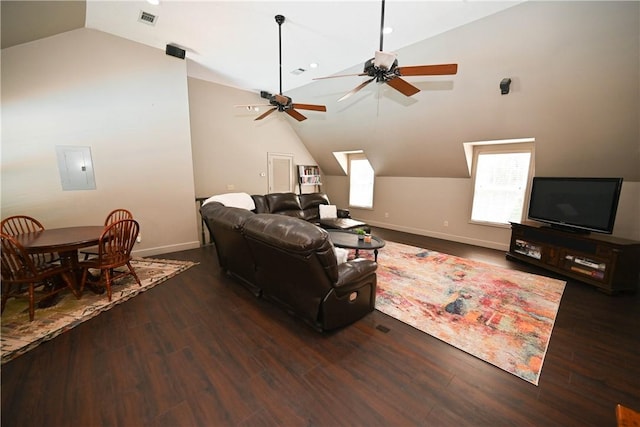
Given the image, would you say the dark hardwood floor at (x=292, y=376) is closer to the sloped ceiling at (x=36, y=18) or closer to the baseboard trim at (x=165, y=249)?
the baseboard trim at (x=165, y=249)

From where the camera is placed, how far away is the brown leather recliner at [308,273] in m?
1.90

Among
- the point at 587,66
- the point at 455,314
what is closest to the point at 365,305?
the point at 455,314

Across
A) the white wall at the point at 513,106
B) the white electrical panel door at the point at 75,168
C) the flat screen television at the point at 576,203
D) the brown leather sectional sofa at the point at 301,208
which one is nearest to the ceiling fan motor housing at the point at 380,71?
the white wall at the point at 513,106

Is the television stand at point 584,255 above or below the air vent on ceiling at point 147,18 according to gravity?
below

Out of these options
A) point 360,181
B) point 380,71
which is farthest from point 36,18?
point 360,181

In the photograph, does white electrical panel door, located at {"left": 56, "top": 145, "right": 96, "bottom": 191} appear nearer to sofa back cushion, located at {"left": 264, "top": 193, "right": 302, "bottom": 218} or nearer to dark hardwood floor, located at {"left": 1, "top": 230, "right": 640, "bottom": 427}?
dark hardwood floor, located at {"left": 1, "top": 230, "right": 640, "bottom": 427}

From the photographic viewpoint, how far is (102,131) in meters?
3.65

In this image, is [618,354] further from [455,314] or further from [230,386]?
[230,386]

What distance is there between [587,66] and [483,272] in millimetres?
2801

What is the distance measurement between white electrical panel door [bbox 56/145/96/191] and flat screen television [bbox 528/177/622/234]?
6963 mm

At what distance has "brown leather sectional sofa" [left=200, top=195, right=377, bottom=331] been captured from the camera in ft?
6.27

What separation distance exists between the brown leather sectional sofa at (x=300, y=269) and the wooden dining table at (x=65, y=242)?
1.38 meters

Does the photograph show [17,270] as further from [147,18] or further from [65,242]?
[147,18]

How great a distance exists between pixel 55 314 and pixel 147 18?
3688 mm
